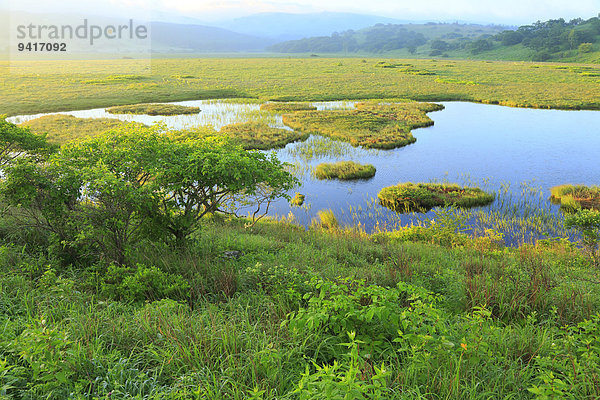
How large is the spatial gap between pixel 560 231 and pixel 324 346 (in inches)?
540

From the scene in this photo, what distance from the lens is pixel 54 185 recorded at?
7.11m

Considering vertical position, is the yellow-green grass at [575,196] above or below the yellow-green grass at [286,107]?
below

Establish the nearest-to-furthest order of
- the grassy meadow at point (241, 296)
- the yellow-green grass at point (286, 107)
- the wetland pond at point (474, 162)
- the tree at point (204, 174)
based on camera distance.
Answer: the grassy meadow at point (241, 296) → the tree at point (204, 174) → the wetland pond at point (474, 162) → the yellow-green grass at point (286, 107)

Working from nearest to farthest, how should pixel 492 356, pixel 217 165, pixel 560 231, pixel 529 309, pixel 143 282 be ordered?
pixel 492 356
pixel 529 309
pixel 143 282
pixel 217 165
pixel 560 231

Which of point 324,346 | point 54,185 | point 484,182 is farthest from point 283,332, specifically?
point 484,182

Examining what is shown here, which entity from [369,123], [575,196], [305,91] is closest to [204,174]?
[575,196]

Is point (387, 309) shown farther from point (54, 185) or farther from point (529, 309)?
point (54, 185)

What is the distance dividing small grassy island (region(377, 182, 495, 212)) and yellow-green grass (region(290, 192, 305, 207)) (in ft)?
12.7

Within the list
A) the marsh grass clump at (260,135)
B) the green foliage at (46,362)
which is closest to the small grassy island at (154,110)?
the marsh grass clump at (260,135)

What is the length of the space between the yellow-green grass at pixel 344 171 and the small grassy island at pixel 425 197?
3.14 meters

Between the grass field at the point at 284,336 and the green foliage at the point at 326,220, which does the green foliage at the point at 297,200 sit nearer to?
the green foliage at the point at 326,220

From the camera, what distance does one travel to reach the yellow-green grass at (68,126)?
27.4 metres

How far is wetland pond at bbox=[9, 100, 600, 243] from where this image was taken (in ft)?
53.4

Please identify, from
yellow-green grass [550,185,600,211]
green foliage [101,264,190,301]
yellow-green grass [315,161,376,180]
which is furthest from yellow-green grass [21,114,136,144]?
yellow-green grass [550,185,600,211]
